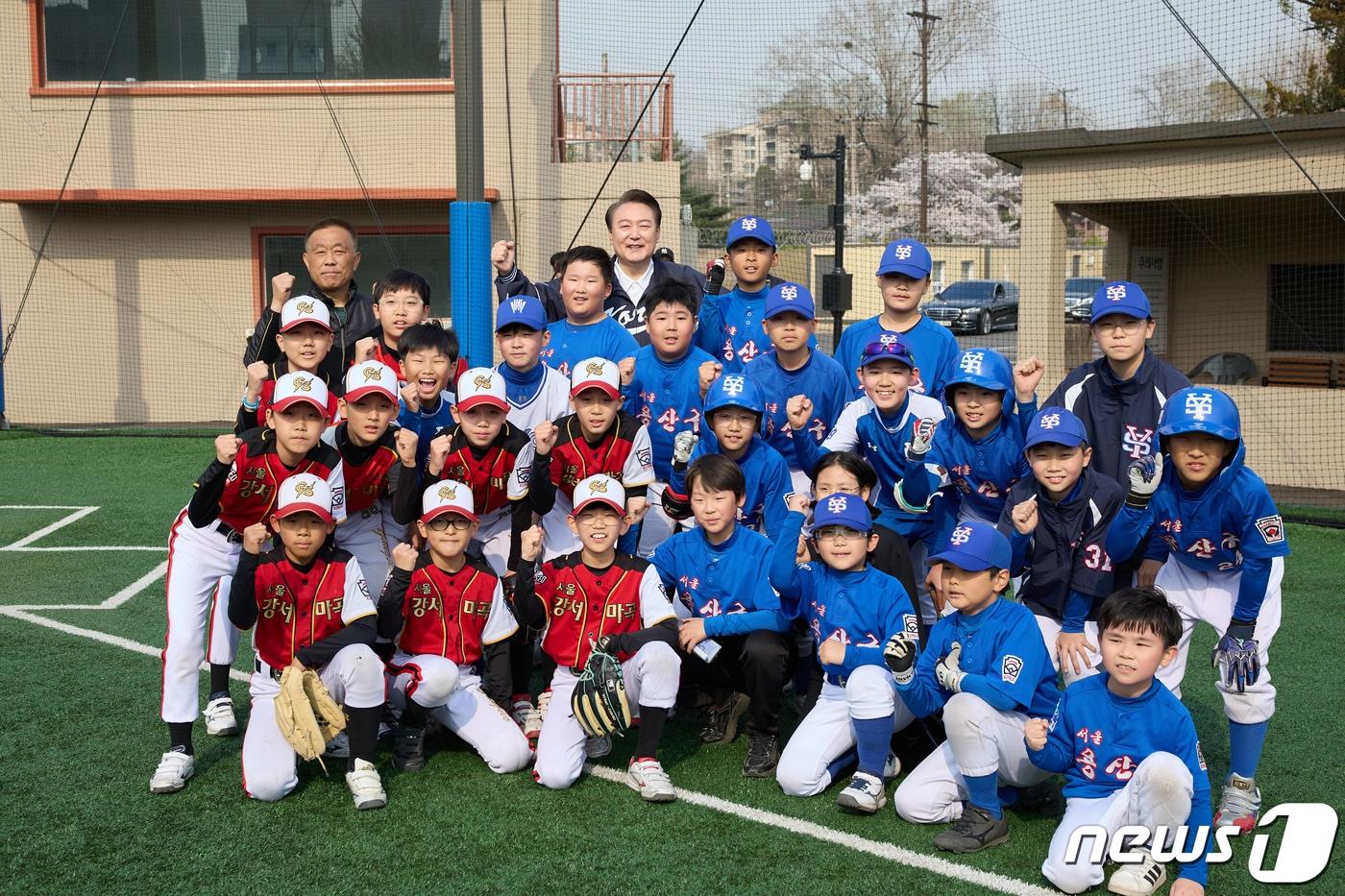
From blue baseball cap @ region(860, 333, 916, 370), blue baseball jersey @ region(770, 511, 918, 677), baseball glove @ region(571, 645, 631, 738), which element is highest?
blue baseball cap @ region(860, 333, 916, 370)

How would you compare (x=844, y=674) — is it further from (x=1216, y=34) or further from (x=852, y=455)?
(x=1216, y=34)

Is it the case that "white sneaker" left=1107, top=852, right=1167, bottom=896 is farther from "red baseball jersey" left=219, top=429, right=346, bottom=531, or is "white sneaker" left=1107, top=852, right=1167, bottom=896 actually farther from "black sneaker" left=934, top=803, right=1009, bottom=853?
"red baseball jersey" left=219, top=429, right=346, bottom=531

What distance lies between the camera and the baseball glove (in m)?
4.55

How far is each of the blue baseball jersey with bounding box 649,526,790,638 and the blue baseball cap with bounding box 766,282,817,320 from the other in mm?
1002

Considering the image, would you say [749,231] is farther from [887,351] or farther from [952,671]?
[952,671]

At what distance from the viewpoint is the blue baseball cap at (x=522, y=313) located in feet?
18.0

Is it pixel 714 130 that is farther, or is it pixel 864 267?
pixel 864 267

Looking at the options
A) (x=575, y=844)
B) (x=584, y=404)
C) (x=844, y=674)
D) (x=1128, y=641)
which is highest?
(x=584, y=404)

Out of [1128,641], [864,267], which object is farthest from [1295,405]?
[864,267]

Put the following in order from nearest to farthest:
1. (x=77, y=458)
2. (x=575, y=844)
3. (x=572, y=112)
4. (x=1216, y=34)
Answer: (x=575, y=844)
(x=1216, y=34)
(x=77, y=458)
(x=572, y=112)

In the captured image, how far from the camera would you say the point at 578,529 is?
488 cm

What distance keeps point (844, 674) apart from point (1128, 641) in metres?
1.16

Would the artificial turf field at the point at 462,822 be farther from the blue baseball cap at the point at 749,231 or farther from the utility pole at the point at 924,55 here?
the utility pole at the point at 924,55

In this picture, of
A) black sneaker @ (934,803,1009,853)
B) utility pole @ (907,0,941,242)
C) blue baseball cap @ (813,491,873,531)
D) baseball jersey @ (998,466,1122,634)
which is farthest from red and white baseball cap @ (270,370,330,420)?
utility pole @ (907,0,941,242)
